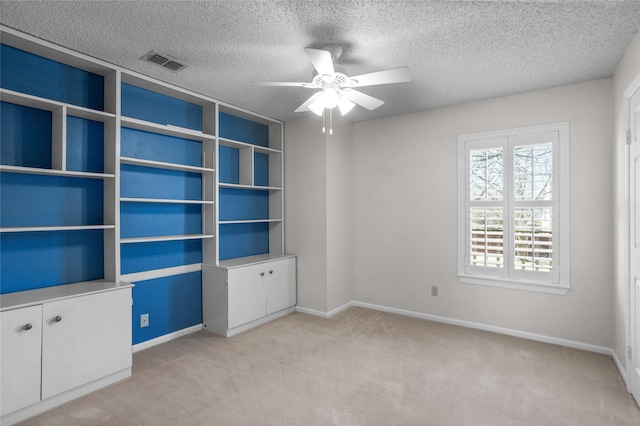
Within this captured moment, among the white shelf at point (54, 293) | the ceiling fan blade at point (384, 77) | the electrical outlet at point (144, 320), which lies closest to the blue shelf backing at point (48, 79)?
the white shelf at point (54, 293)

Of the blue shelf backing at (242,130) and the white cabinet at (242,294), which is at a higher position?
the blue shelf backing at (242,130)

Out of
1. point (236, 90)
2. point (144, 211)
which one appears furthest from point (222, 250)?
point (236, 90)

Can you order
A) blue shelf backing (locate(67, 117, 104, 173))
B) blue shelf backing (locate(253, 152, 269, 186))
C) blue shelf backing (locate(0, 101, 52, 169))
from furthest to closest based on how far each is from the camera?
1. blue shelf backing (locate(253, 152, 269, 186))
2. blue shelf backing (locate(67, 117, 104, 173))
3. blue shelf backing (locate(0, 101, 52, 169))

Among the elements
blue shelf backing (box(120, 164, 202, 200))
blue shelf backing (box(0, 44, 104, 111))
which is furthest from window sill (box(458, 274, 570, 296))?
blue shelf backing (box(0, 44, 104, 111))

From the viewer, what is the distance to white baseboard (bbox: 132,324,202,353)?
3.12 metres

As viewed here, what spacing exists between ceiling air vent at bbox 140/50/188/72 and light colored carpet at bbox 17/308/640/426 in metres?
2.48

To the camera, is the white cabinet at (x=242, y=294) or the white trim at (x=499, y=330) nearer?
the white trim at (x=499, y=330)

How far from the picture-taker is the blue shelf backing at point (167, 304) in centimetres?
315

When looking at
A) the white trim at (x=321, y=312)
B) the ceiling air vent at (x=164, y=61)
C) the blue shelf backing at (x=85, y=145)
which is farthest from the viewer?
the white trim at (x=321, y=312)

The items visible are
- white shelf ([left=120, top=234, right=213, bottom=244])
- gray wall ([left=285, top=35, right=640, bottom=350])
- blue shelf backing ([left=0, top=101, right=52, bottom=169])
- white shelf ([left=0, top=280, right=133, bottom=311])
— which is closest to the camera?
white shelf ([left=0, top=280, right=133, bottom=311])

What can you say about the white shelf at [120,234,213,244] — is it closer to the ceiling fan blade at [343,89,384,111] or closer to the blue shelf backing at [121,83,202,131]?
the blue shelf backing at [121,83,202,131]

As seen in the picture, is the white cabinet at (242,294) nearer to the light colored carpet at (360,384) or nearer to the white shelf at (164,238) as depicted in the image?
the light colored carpet at (360,384)

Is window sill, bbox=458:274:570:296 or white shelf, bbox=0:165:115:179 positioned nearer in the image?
white shelf, bbox=0:165:115:179

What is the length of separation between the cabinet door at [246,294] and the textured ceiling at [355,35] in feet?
6.32
